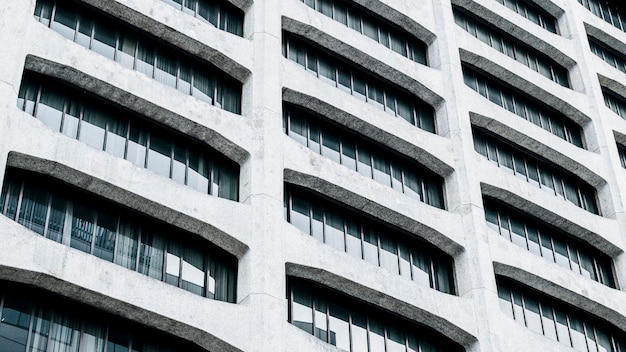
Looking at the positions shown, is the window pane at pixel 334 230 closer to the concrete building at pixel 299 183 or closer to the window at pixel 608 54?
the concrete building at pixel 299 183

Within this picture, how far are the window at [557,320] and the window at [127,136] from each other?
11.2 meters

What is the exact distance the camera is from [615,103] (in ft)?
151

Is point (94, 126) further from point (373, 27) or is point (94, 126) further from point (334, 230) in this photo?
point (373, 27)

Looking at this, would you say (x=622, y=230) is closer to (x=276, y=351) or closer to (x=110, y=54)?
(x=276, y=351)

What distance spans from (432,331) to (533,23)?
18150 millimetres

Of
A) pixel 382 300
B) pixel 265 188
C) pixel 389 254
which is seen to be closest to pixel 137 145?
pixel 265 188

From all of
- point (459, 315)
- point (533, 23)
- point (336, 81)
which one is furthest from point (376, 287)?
point (533, 23)

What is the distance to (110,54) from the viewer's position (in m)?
30.0

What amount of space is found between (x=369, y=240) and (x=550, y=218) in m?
8.85

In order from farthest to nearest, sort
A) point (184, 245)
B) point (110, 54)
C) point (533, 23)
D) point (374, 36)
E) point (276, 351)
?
1. point (533, 23)
2. point (374, 36)
3. point (110, 54)
4. point (184, 245)
5. point (276, 351)

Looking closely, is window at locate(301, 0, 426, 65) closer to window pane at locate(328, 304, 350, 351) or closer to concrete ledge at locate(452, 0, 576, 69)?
concrete ledge at locate(452, 0, 576, 69)

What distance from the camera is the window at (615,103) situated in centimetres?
4559

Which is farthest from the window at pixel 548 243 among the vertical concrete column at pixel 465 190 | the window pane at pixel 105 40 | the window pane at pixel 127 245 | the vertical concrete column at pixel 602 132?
the window pane at pixel 105 40

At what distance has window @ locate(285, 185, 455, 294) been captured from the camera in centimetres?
3131
